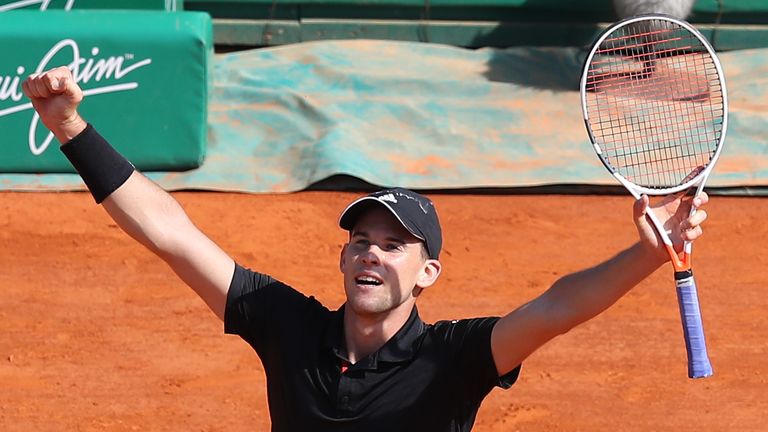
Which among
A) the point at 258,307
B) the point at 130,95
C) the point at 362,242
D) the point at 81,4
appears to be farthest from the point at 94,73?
the point at 362,242

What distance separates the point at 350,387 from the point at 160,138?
274 inches

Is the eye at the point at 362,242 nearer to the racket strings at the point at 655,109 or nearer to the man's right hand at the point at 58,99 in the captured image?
the man's right hand at the point at 58,99

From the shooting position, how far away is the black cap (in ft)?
11.9

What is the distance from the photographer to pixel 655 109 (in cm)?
835

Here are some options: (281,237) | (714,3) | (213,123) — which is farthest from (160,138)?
(714,3)

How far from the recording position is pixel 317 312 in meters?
3.78

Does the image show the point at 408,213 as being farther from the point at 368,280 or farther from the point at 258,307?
the point at 258,307

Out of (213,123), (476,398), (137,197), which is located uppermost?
(137,197)

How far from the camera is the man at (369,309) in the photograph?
11.3ft

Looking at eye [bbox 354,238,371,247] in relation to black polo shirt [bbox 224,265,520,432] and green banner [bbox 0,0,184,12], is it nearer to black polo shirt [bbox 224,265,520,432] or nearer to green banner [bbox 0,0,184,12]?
black polo shirt [bbox 224,265,520,432]

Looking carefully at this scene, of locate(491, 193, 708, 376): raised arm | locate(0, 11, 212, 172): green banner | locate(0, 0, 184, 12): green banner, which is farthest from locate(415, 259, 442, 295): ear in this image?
locate(0, 0, 184, 12): green banner

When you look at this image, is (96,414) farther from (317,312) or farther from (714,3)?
(714,3)

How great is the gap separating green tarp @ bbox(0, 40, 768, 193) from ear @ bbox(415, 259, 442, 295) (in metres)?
6.17

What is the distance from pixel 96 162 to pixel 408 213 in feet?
3.04
